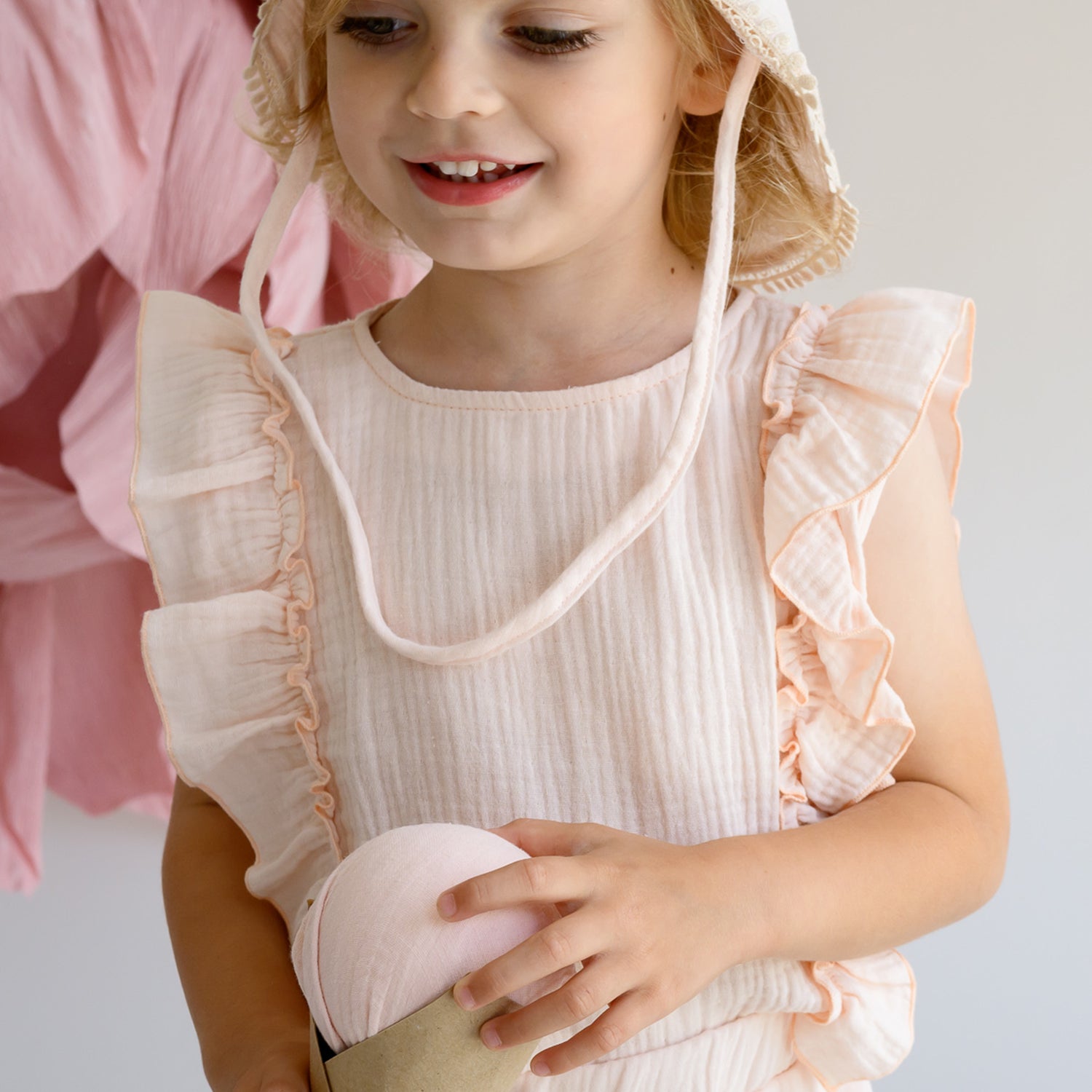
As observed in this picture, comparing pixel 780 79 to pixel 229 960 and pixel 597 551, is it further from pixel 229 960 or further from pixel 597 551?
pixel 229 960

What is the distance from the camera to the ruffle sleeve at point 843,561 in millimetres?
604

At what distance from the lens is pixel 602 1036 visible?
0.51m

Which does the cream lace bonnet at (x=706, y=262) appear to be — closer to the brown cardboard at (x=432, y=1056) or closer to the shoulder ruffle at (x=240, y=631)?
the shoulder ruffle at (x=240, y=631)

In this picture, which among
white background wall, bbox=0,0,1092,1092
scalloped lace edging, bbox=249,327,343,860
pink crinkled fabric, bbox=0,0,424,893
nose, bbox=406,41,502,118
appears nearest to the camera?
nose, bbox=406,41,502,118

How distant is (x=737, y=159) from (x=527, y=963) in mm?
468

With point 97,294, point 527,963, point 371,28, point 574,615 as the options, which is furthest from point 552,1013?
point 97,294

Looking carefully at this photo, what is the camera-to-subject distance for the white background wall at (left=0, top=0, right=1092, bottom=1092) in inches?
36.7

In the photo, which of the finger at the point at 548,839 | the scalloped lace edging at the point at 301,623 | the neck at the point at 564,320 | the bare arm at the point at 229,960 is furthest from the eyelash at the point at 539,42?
the bare arm at the point at 229,960

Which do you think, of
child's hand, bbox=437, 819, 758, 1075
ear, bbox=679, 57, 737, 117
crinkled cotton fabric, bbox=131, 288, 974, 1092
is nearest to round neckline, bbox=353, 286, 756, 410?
crinkled cotton fabric, bbox=131, 288, 974, 1092

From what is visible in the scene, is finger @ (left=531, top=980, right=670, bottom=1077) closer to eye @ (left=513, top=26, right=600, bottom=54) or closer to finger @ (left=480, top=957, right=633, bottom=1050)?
finger @ (left=480, top=957, right=633, bottom=1050)

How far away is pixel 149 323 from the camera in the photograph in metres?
0.74

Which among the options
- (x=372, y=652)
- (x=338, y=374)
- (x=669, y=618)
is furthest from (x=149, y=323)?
(x=669, y=618)

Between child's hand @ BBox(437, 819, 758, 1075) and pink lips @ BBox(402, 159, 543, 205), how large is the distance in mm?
295

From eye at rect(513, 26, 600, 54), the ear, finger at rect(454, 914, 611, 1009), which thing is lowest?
finger at rect(454, 914, 611, 1009)
